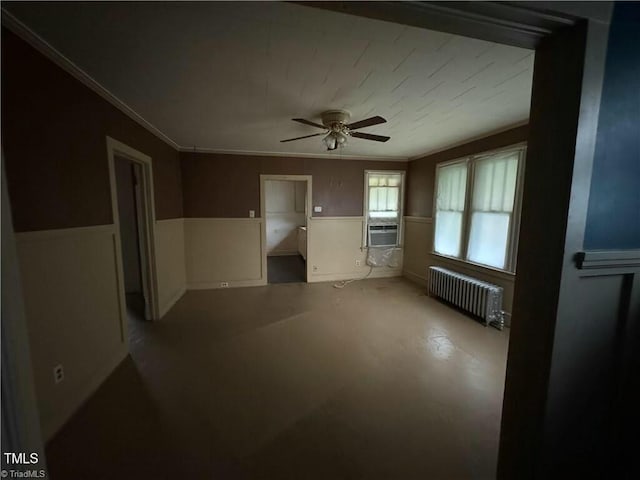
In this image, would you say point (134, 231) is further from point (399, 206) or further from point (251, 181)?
point (399, 206)

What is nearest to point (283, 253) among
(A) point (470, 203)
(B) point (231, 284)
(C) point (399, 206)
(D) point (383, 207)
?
(B) point (231, 284)

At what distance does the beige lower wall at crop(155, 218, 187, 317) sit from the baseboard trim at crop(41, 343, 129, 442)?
103 cm

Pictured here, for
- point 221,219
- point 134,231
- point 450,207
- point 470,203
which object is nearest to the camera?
point 470,203

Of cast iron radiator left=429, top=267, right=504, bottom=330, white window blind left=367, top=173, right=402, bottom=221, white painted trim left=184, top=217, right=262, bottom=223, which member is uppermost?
white window blind left=367, top=173, right=402, bottom=221

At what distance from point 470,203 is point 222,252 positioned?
12.8ft

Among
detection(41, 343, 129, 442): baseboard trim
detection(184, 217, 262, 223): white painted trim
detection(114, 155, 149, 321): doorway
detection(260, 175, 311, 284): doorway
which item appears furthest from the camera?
detection(260, 175, 311, 284): doorway

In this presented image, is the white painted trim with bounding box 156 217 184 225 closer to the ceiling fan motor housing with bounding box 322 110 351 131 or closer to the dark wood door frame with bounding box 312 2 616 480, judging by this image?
the ceiling fan motor housing with bounding box 322 110 351 131

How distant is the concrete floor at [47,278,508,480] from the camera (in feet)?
4.91

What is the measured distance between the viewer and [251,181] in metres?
4.59

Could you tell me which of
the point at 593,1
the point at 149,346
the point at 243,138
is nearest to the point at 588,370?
the point at 593,1

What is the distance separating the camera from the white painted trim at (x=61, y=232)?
1477mm

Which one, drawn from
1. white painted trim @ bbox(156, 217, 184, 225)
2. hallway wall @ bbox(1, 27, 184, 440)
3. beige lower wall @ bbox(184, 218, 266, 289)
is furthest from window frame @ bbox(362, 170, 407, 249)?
hallway wall @ bbox(1, 27, 184, 440)

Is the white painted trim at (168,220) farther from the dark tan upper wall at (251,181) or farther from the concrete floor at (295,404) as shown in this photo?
the concrete floor at (295,404)

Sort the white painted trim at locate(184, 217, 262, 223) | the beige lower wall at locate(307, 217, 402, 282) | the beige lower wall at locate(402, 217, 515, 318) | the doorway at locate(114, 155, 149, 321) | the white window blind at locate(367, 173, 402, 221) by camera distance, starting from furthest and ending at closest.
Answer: the white window blind at locate(367, 173, 402, 221) → the beige lower wall at locate(307, 217, 402, 282) → the white painted trim at locate(184, 217, 262, 223) → the doorway at locate(114, 155, 149, 321) → the beige lower wall at locate(402, 217, 515, 318)
